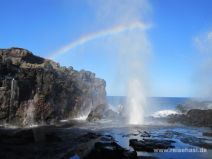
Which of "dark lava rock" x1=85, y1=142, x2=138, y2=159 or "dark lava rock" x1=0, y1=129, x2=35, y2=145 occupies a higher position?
"dark lava rock" x1=0, y1=129, x2=35, y2=145

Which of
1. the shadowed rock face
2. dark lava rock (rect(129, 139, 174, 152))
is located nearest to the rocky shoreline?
dark lava rock (rect(129, 139, 174, 152))

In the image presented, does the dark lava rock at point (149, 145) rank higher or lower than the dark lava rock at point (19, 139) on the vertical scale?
lower

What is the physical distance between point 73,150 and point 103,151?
842 cm

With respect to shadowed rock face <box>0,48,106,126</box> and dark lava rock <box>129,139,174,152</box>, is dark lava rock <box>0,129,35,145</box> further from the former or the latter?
shadowed rock face <box>0,48,106,126</box>

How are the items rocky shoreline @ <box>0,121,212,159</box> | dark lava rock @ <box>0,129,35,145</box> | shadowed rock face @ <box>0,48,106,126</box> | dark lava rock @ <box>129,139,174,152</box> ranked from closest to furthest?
rocky shoreline @ <box>0,121,212,159</box> → dark lava rock @ <box>129,139,174,152</box> → dark lava rock @ <box>0,129,35,145</box> → shadowed rock face @ <box>0,48,106,126</box>

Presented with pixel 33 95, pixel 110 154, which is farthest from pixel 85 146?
pixel 33 95

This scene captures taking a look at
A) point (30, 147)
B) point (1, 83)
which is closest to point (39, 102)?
point (1, 83)

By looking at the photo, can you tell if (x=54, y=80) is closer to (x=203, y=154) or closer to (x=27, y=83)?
(x=27, y=83)

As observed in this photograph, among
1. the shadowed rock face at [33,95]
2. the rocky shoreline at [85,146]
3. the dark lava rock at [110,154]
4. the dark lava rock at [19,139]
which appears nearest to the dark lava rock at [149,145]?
the rocky shoreline at [85,146]

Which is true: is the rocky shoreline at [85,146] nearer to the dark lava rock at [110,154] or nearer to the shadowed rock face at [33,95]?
the dark lava rock at [110,154]

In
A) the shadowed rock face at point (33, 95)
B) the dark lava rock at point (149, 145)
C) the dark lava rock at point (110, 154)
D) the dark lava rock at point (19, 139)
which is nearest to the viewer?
the dark lava rock at point (110, 154)

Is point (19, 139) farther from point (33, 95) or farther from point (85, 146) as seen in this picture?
point (33, 95)

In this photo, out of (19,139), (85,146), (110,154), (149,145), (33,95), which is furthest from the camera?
(33,95)

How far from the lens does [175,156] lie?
118ft
